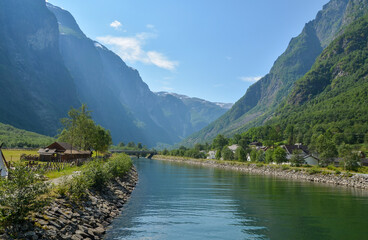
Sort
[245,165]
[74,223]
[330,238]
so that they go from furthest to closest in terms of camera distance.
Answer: [245,165]
[330,238]
[74,223]

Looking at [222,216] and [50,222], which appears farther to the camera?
[222,216]

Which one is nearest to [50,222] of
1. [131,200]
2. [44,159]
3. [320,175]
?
[131,200]

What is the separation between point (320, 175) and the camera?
8688 cm

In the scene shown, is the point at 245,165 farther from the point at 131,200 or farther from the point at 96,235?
the point at 96,235

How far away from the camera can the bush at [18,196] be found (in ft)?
64.7

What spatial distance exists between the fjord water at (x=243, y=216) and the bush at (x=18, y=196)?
1005 cm

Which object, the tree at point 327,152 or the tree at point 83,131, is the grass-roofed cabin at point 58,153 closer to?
the tree at point 83,131

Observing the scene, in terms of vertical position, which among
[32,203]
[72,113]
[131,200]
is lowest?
[131,200]

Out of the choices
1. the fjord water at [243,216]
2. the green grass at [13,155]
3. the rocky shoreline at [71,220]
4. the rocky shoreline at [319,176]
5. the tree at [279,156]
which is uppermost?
the tree at [279,156]

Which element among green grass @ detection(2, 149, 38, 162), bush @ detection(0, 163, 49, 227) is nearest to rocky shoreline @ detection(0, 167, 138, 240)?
bush @ detection(0, 163, 49, 227)

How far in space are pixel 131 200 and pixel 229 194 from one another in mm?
20360

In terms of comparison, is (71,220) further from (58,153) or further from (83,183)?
(58,153)

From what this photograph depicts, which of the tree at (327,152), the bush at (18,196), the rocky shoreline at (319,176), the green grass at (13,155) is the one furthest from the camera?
the tree at (327,152)

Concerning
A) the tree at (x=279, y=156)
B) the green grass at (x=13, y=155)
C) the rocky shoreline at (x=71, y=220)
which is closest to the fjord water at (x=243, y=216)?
the rocky shoreline at (x=71, y=220)
